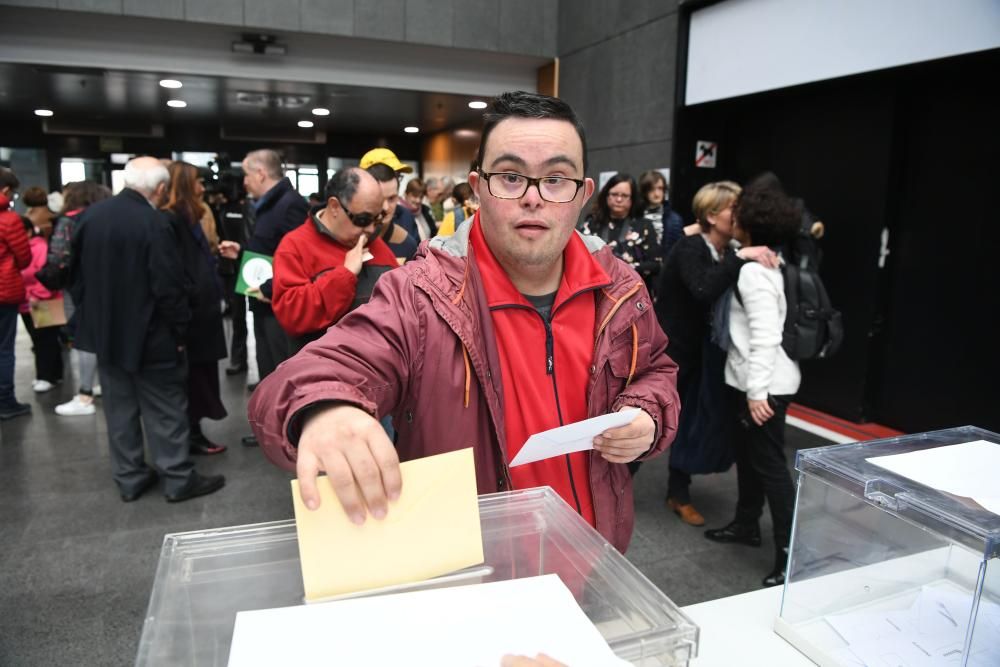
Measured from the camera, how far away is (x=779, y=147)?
201 inches

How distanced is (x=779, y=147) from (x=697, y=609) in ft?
15.6

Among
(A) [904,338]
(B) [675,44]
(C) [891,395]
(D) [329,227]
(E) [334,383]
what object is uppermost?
(B) [675,44]

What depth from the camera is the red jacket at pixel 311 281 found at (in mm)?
2609

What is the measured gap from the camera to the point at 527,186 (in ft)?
4.30

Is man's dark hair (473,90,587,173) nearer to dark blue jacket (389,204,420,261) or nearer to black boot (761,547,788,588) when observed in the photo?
dark blue jacket (389,204,420,261)

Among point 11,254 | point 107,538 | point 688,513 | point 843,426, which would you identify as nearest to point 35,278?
point 11,254

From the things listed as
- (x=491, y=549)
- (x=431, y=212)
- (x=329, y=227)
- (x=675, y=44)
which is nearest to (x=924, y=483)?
(x=491, y=549)

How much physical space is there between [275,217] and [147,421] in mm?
1283

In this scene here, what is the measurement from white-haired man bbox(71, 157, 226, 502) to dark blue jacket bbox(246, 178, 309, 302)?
0.42 meters

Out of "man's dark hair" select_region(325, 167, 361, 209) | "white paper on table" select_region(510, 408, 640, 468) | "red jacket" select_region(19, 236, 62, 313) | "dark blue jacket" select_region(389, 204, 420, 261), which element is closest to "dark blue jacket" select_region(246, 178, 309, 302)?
"dark blue jacket" select_region(389, 204, 420, 261)

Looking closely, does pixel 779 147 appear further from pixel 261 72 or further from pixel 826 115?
pixel 261 72

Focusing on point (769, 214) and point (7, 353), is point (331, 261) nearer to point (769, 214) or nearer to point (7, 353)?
point (769, 214)

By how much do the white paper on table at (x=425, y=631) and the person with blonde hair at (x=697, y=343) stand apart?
244cm

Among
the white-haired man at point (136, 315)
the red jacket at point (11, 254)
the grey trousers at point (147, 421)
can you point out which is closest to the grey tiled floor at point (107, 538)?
the grey trousers at point (147, 421)
